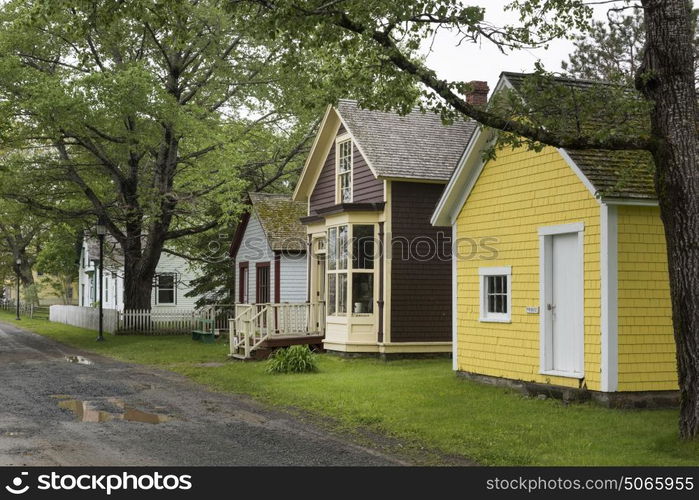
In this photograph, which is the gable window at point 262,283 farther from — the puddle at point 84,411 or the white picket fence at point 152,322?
the puddle at point 84,411

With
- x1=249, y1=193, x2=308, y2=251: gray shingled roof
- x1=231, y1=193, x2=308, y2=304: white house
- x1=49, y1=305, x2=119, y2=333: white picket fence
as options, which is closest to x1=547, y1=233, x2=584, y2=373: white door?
x1=231, y1=193, x2=308, y2=304: white house

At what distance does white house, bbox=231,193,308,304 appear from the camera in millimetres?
29484

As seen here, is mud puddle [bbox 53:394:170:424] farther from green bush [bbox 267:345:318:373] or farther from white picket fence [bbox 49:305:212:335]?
white picket fence [bbox 49:305:212:335]

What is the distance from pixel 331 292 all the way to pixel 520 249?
30.2 feet

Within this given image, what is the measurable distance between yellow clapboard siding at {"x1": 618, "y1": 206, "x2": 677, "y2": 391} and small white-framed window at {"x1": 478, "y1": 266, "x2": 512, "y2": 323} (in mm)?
2827

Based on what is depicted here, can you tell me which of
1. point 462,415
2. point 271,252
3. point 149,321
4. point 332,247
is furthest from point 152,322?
point 462,415

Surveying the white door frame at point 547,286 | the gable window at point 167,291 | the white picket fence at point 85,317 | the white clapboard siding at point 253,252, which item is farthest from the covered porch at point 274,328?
the gable window at point 167,291

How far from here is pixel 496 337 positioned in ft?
54.4

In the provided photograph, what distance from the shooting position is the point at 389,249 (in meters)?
22.8

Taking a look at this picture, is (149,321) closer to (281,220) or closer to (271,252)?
(271,252)

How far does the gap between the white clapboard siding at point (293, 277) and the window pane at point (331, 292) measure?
494cm

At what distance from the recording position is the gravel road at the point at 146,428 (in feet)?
32.2
